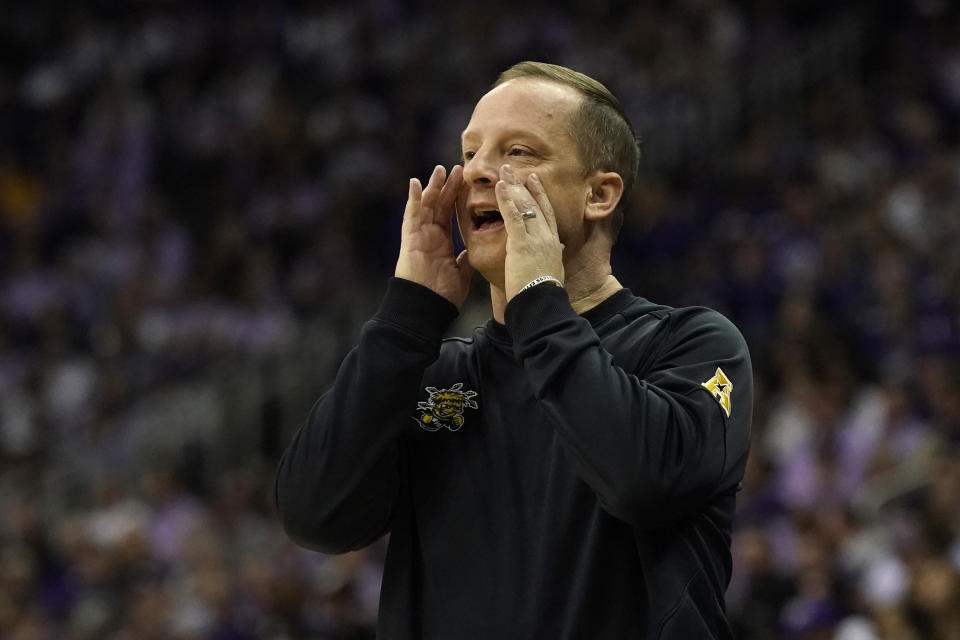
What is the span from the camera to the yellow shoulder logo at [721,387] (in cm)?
248

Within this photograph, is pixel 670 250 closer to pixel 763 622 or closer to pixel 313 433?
pixel 763 622

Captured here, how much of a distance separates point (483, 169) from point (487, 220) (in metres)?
0.11

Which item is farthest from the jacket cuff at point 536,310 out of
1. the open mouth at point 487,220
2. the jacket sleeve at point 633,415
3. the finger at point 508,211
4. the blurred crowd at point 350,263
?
the blurred crowd at point 350,263

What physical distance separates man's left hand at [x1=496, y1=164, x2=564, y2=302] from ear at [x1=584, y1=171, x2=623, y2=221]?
0.50ft

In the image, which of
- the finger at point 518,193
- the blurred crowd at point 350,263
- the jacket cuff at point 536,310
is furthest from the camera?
the blurred crowd at point 350,263

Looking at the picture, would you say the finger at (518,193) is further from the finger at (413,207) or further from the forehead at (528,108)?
the finger at (413,207)

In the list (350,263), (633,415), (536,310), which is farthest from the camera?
(350,263)

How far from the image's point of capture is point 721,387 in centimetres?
251

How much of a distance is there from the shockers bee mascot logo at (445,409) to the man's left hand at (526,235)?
0.87 ft

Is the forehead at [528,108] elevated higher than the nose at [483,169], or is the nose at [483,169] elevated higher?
the forehead at [528,108]

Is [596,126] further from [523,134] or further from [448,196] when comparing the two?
[448,196]

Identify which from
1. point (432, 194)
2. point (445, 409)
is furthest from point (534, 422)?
point (432, 194)

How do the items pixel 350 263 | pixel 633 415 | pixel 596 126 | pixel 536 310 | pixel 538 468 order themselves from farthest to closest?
pixel 350 263
pixel 596 126
pixel 538 468
pixel 536 310
pixel 633 415

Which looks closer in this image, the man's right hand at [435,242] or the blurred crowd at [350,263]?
the man's right hand at [435,242]
